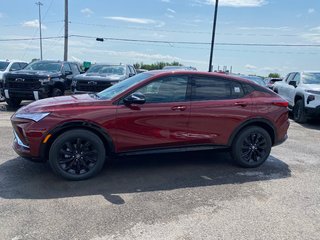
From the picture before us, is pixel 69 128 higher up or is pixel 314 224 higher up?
pixel 69 128

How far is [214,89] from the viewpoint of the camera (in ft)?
18.9

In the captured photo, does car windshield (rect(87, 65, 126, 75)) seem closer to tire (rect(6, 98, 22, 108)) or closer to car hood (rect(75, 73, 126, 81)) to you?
car hood (rect(75, 73, 126, 81))

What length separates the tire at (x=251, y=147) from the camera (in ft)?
19.3

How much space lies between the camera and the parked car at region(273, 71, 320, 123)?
414 inches

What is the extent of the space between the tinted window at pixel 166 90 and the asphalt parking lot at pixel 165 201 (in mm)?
1188

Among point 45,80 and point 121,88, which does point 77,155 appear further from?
point 45,80

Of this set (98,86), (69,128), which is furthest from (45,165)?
(98,86)

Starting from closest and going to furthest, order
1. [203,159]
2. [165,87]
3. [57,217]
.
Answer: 1. [57,217]
2. [165,87]
3. [203,159]

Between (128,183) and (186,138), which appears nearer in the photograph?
(128,183)

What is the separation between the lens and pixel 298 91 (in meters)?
11.4

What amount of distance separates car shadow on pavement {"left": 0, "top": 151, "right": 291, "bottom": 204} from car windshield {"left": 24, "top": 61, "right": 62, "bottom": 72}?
25.8ft

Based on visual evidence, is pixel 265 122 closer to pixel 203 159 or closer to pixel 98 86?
pixel 203 159

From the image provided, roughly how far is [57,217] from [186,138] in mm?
Result: 2393

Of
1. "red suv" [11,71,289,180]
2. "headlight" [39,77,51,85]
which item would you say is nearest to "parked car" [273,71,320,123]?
"red suv" [11,71,289,180]
